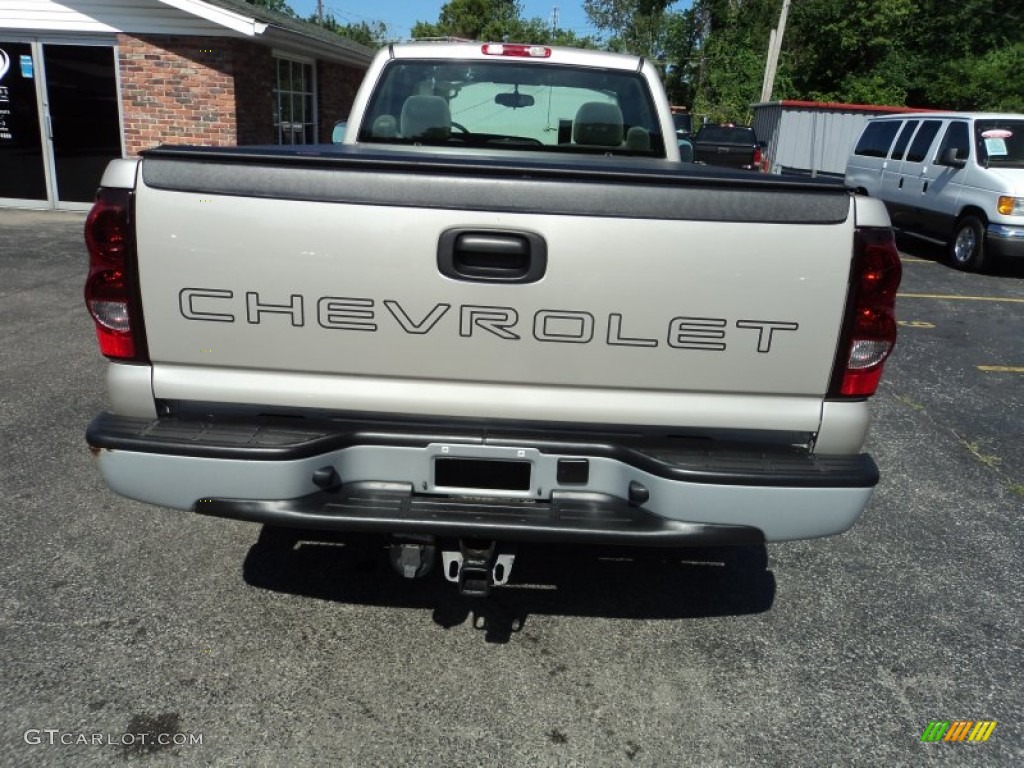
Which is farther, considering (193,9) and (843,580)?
(193,9)

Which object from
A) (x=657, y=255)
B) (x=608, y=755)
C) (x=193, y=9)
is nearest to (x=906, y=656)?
(x=608, y=755)

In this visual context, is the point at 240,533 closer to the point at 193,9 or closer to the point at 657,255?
the point at 657,255

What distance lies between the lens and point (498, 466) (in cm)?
262

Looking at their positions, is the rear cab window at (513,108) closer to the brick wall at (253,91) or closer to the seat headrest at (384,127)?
the seat headrest at (384,127)

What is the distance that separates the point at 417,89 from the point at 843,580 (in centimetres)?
342

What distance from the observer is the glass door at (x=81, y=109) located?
42.4ft

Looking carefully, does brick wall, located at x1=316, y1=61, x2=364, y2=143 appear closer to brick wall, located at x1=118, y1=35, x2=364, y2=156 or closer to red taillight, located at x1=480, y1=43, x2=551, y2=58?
brick wall, located at x1=118, y1=35, x2=364, y2=156

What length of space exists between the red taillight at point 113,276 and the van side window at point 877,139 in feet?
43.7

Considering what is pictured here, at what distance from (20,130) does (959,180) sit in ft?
45.5

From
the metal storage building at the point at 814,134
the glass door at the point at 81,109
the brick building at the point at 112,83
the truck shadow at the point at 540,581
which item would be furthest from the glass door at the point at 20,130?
the metal storage building at the point at 814,134

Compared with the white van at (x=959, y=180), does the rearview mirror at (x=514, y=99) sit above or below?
above

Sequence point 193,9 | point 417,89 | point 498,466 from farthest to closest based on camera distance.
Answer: point 193,9 < point 417,89 < point 498,466

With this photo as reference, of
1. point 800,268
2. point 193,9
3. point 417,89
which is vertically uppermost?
point 193,9

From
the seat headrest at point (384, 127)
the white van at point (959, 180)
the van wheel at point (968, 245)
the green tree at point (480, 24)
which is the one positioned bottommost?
the van wheel at point (968, 245)
